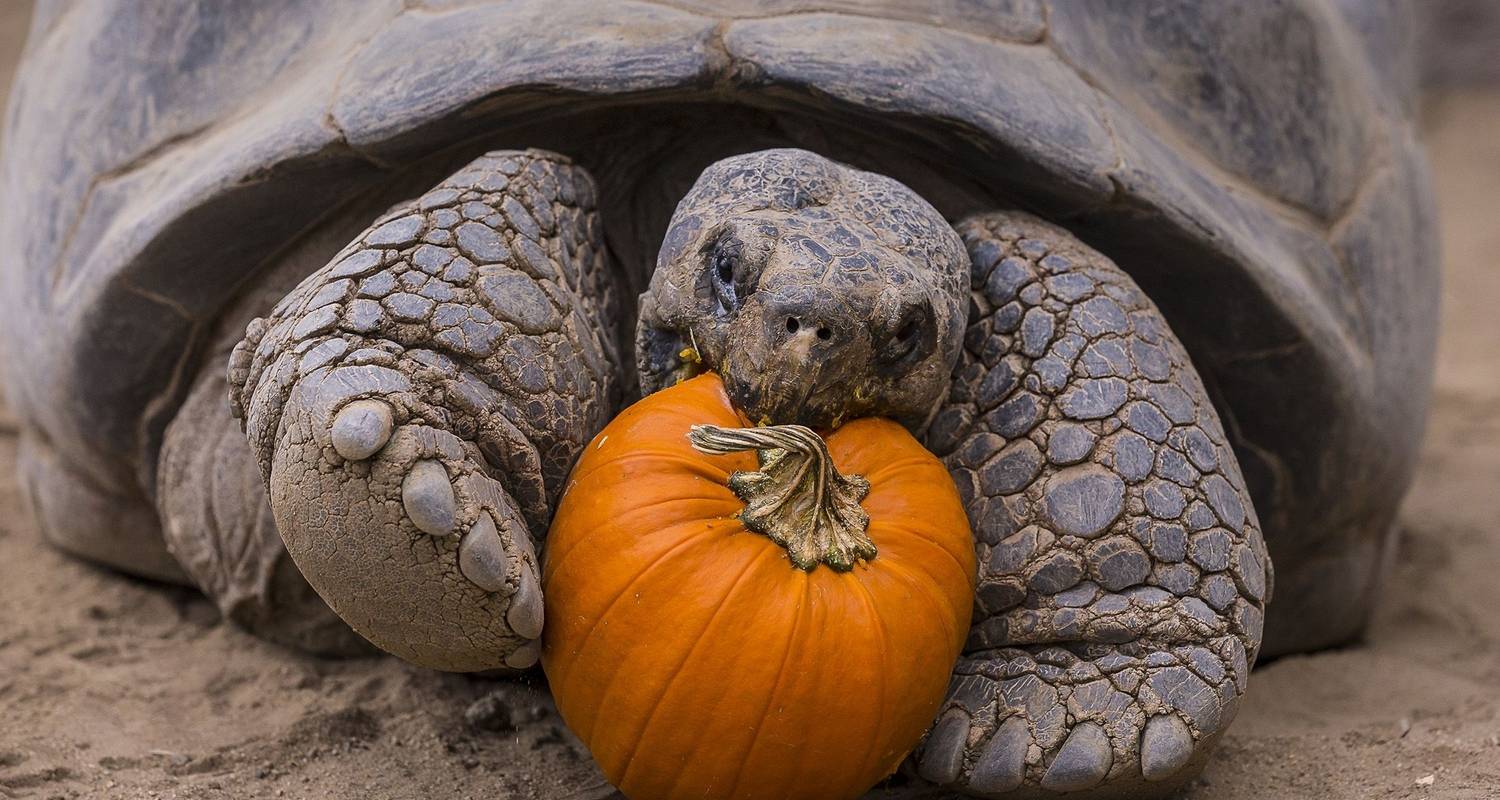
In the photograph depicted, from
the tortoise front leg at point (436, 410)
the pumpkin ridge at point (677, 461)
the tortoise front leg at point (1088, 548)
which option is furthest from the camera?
the tortoise front leg at point (1088, 548)

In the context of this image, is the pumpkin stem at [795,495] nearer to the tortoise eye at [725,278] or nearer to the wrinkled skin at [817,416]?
the wrinkled skin at [817,416]

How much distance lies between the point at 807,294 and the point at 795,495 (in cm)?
31

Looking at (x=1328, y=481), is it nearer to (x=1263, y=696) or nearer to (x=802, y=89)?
(x=1263, y=696)

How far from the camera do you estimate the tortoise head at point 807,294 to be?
7.83 ft

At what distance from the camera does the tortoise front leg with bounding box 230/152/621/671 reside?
2215 millimetres

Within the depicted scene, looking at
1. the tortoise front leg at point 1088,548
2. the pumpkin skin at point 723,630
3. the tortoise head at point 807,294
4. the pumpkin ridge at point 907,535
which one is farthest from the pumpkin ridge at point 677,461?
the tortoise front leg at point 1088,548

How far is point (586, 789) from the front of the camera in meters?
2.62

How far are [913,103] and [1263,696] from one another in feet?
5.24

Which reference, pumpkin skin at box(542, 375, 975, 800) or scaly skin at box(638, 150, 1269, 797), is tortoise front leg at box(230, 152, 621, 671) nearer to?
pumpkin skin at box(542, 375, 975, 800)

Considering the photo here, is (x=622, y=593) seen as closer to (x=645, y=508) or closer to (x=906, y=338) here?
(x=645, y=508)

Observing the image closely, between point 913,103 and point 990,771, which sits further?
point 913,103

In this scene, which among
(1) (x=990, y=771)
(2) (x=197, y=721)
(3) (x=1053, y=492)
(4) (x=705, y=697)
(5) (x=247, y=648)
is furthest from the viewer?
(5) (x=247, y=648)

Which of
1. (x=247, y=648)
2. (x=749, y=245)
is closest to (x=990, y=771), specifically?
(x=749, y=245)

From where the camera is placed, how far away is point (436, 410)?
2.33 m
